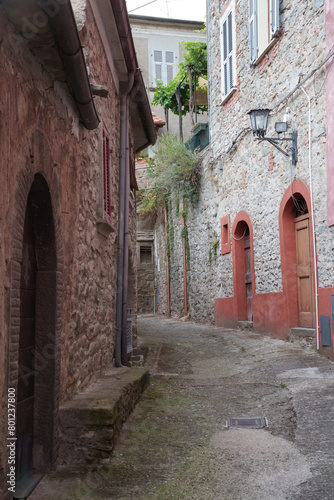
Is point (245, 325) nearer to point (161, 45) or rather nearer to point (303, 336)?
point (303, 336)

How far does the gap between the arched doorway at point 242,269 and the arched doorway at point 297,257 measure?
7.44 ft

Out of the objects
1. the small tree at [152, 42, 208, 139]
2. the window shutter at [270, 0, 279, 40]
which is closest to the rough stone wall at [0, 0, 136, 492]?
the window shutter at [270, 0, 279, 40]

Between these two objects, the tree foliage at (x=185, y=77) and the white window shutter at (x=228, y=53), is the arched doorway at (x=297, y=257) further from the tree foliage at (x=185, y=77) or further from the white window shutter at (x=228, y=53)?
the tree foliage at (x=185, y=77)

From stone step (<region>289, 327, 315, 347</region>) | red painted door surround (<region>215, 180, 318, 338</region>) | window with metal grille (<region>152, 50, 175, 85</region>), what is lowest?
stone step (<region>289, 327, 315, 347</region>)

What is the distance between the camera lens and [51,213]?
3.27 m

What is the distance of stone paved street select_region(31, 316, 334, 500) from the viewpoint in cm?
310

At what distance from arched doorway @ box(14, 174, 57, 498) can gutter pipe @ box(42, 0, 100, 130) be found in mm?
715

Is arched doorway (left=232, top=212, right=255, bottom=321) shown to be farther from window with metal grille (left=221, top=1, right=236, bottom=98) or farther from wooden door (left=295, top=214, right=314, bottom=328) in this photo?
window with metal grille (left=221, top=1, right=236, bottom=98)

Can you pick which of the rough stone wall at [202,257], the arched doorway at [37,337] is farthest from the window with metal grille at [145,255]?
the arched doorway at [37,337]

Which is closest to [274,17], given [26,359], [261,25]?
[261,25]

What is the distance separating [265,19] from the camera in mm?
9062

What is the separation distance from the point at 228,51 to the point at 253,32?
180 cm

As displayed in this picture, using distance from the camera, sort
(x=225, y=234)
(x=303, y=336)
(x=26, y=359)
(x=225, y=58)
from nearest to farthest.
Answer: (x=26, y=359), (x=303, y=336), (x=225, y=58), (x=225, y=234)

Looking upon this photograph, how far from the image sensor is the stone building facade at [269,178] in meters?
7.10
